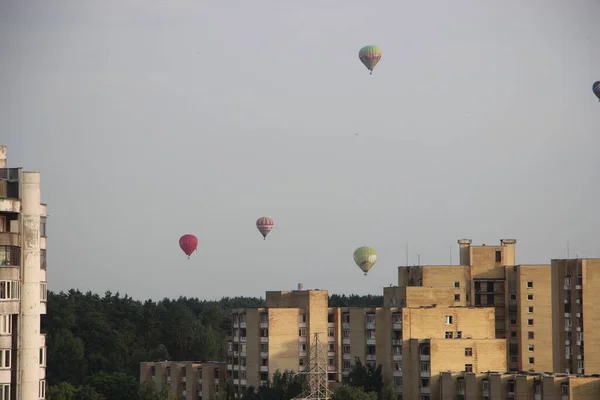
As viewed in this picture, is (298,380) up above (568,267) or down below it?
Result: below

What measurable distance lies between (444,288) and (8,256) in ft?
314

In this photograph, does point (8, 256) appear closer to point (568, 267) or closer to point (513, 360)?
point (568, 267)

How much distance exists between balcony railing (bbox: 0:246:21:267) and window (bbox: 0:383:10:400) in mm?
4119

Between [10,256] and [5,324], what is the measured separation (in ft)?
8.03

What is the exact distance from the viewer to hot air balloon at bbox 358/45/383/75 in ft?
497

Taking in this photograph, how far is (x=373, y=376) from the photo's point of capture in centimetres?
12938

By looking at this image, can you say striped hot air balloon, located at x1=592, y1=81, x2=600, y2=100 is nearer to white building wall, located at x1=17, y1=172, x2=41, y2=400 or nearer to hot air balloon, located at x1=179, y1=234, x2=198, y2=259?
hot air balloon, located at x1=179, y1=234, x2=198, y2=259

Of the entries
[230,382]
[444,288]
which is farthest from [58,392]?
[444,288]

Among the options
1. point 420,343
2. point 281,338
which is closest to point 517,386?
point 420,343

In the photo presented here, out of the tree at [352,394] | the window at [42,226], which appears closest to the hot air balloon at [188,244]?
the tree at [352,394]

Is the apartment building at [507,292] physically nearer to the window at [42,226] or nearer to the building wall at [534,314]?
the building wall at [534,314]

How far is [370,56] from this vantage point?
152 metres

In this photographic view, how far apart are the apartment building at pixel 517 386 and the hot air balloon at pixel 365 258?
44851 millimetres

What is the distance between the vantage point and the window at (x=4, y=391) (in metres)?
47.7
